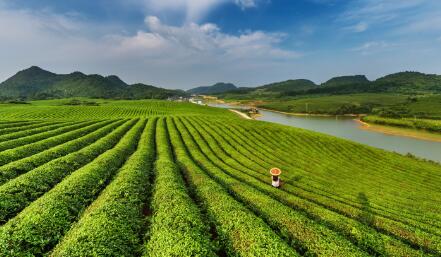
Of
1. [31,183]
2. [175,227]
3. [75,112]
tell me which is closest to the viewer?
[175,227]

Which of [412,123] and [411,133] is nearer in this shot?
[411,133]

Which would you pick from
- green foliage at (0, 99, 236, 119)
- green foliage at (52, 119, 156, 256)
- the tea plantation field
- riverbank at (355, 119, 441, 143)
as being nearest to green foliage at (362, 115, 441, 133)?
riverbank at (355, 119, 441, 143)

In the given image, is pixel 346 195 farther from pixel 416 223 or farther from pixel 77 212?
pixel 77 212

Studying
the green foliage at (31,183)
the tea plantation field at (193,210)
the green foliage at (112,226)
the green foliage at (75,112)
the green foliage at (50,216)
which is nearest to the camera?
the green foliage at (112,226)

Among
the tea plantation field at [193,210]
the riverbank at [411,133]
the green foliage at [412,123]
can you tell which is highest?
the tea plantation field at [193,210]

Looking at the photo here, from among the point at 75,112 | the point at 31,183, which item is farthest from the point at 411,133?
the point at 75,112

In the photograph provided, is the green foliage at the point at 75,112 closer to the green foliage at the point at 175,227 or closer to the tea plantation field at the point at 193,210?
the tea plantation field at the point at 193,210

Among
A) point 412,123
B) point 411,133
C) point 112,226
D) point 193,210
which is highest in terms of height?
point 112,226

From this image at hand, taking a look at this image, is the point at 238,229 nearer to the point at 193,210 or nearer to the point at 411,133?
the point at 193,210

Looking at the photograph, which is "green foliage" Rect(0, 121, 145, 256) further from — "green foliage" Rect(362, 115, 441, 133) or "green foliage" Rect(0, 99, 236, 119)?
"green foliage" Rect(362, 115, 441, 133)

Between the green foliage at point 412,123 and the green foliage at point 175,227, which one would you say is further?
the green foliage at point 412,123

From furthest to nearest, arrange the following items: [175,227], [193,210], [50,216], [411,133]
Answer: [411,133] < [193,210] < [50,216] < [175,227]

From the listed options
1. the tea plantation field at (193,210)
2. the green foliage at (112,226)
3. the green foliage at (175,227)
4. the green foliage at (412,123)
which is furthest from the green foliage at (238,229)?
the green foliage at (412,123)

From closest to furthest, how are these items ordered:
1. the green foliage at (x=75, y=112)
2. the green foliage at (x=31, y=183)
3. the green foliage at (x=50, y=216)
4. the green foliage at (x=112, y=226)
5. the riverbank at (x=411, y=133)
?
the green foliage at (x=112, y=226)
the green foliage at (x=50, y=216)
the green foliage at (x=31, y=183)
the green foliage at (x=75, y=112)
the riverbank at (x=411, y=133)
